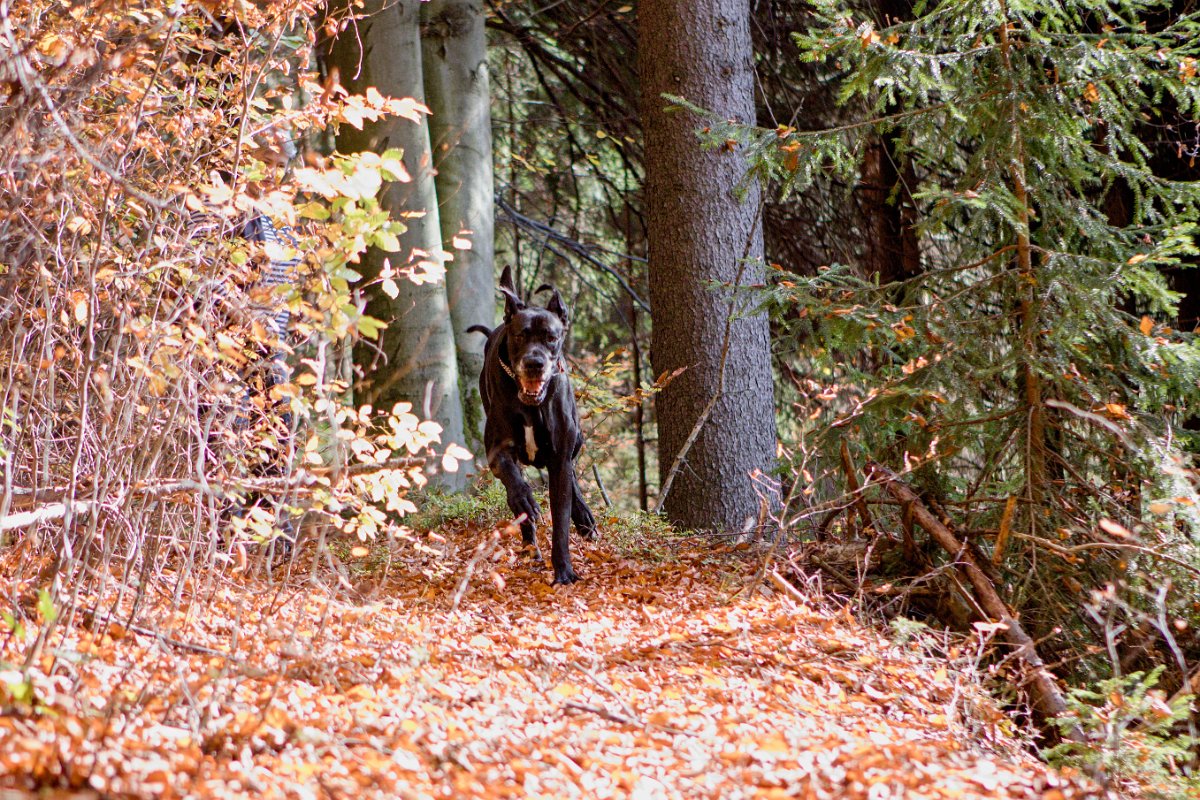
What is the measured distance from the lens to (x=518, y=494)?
6.72 metres

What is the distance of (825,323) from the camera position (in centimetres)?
615

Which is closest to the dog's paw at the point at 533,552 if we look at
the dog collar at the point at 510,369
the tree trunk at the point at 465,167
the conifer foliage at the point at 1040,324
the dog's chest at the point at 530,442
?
the dog's chest at the point at 530,442

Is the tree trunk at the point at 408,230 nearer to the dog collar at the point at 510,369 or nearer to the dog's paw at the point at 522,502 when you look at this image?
the dog collar at the point at 510,369

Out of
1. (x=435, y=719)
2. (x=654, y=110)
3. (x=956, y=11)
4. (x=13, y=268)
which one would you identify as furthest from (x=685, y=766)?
(x=654, y=110)

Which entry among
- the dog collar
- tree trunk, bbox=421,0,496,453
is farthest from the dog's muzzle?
tree trunk, bbox=421,0,496,453

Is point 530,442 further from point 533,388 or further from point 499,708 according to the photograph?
point 499,708

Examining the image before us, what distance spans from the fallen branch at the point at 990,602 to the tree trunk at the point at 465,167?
4667 mm

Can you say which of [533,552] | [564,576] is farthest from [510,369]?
[564,576]

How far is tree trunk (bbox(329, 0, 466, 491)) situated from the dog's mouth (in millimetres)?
2343

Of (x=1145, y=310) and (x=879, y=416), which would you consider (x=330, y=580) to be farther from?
(x=1145, y=310)

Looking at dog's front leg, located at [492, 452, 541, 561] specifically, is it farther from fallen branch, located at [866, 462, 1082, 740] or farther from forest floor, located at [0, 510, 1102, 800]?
fallen branch, located at [866, 462, 1082, 740]

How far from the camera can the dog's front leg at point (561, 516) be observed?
6.39 m

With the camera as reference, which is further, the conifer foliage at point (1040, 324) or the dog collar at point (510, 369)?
the dog collar at point (510, 369)

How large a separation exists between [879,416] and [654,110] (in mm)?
3007
